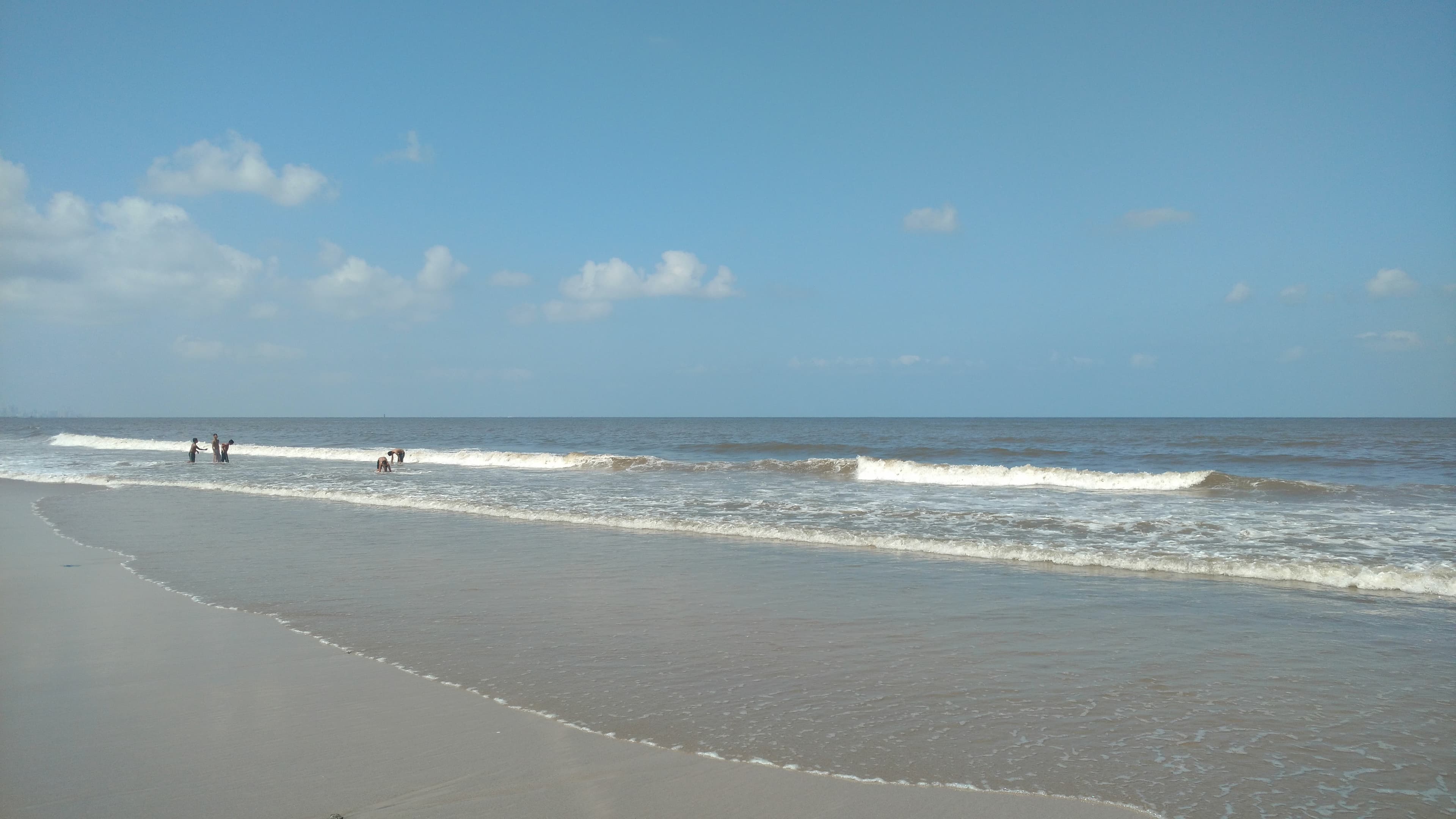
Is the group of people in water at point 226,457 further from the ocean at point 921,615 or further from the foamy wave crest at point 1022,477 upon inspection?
the foamy wave crest at point 1022,477

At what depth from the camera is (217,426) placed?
113 meters

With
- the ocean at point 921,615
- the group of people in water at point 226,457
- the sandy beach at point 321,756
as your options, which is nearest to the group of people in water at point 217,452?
the group of people in water at point 226,457

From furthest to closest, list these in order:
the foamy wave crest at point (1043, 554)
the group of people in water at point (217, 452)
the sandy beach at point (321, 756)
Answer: the group of people in water at point (217, 452) → the foamy wave crest at point (1043, 554) → the sandy beach at point (321, 756)

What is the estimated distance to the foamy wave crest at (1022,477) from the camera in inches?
923

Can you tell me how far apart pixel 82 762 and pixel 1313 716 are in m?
6.93

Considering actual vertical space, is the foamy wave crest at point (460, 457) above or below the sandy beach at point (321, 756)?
below

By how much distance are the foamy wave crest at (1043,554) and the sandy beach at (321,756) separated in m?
7.56

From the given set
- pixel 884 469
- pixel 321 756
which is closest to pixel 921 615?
pixel 321 756

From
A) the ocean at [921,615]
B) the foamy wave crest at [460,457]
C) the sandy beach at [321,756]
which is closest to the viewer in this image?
the sandy beach at [321,756]

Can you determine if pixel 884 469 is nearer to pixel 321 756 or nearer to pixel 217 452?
pixel 321 756

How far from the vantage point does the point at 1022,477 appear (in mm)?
25172

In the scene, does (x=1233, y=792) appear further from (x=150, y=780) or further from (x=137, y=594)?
(x=137, y=594)

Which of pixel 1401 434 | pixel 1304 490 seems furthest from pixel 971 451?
pixel 1401 434

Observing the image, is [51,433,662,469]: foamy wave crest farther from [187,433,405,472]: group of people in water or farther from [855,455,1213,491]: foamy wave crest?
[855,455,1213,491]: foamy wave crest
